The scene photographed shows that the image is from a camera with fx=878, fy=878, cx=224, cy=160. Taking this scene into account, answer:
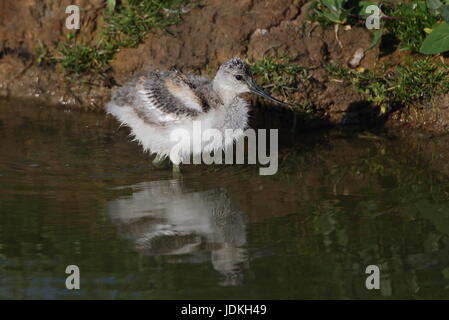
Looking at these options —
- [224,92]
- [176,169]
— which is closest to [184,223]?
[176,169]

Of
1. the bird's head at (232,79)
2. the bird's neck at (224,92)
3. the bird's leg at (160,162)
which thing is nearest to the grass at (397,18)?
the bird's head at (232,79)

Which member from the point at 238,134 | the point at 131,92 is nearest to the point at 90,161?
the point at 131,92

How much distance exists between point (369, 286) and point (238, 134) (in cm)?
273

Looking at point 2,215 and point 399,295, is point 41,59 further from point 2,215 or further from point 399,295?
point 399,295

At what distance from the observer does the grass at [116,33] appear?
9.76 metres

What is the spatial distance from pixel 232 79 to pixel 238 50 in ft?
5.07

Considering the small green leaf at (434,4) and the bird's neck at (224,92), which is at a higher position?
the small green leaf at (434,4)

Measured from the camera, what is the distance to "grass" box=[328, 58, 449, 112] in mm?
9070

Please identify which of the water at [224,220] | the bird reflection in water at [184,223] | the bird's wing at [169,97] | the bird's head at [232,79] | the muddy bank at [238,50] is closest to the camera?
the water at [224,220]

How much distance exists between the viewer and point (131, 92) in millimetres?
8359

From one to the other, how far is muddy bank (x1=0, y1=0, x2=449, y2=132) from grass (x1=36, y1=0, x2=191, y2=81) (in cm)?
9

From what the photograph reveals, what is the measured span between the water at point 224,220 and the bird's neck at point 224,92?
655 mm

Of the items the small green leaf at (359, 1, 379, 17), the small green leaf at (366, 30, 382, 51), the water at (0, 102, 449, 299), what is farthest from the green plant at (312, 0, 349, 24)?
the water at (0, 102, 449, 299)

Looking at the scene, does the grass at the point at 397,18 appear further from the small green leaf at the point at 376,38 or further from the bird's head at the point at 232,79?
the bird's head at the point at 232,79
